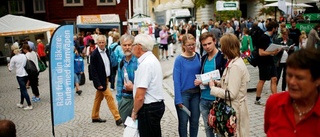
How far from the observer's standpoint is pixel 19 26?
2123 cm

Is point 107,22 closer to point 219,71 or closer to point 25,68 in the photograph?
point 25,68

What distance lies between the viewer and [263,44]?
7.25m

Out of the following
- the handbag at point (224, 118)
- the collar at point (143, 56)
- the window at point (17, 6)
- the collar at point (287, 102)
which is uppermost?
the window at point (17, 6)

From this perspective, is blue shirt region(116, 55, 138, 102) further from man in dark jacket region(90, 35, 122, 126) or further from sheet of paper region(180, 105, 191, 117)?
man in dark jacket region(90, 35, 122, 126)

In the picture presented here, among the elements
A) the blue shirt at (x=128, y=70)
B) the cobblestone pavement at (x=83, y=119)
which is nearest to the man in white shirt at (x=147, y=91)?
the blue shirt at (x=128, y=70)

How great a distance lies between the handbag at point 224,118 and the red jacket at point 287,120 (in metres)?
1.20

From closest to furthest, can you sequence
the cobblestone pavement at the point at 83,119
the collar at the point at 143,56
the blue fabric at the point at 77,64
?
the collar at the point at 143,56
the cobblestone pavement at the point at 83,119
the blue fabric at the point at 77,64

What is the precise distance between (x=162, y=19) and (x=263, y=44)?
33.4 meters

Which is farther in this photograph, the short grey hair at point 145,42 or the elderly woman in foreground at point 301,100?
the short grey hair at point 145,42

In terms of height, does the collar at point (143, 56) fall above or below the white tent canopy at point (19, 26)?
below

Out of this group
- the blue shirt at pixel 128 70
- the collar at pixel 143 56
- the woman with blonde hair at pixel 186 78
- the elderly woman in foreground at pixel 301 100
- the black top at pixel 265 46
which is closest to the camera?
the elderly woman in foreground at pixel 301 100

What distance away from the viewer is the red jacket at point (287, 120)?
2.14 metres

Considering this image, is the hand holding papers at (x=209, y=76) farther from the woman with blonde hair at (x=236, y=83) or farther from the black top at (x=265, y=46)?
the black top at (x=265, y=46)

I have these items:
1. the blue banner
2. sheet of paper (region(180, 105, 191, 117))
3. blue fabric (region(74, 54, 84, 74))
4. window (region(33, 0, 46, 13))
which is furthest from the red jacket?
window (region(33, 0, 46, 13))
